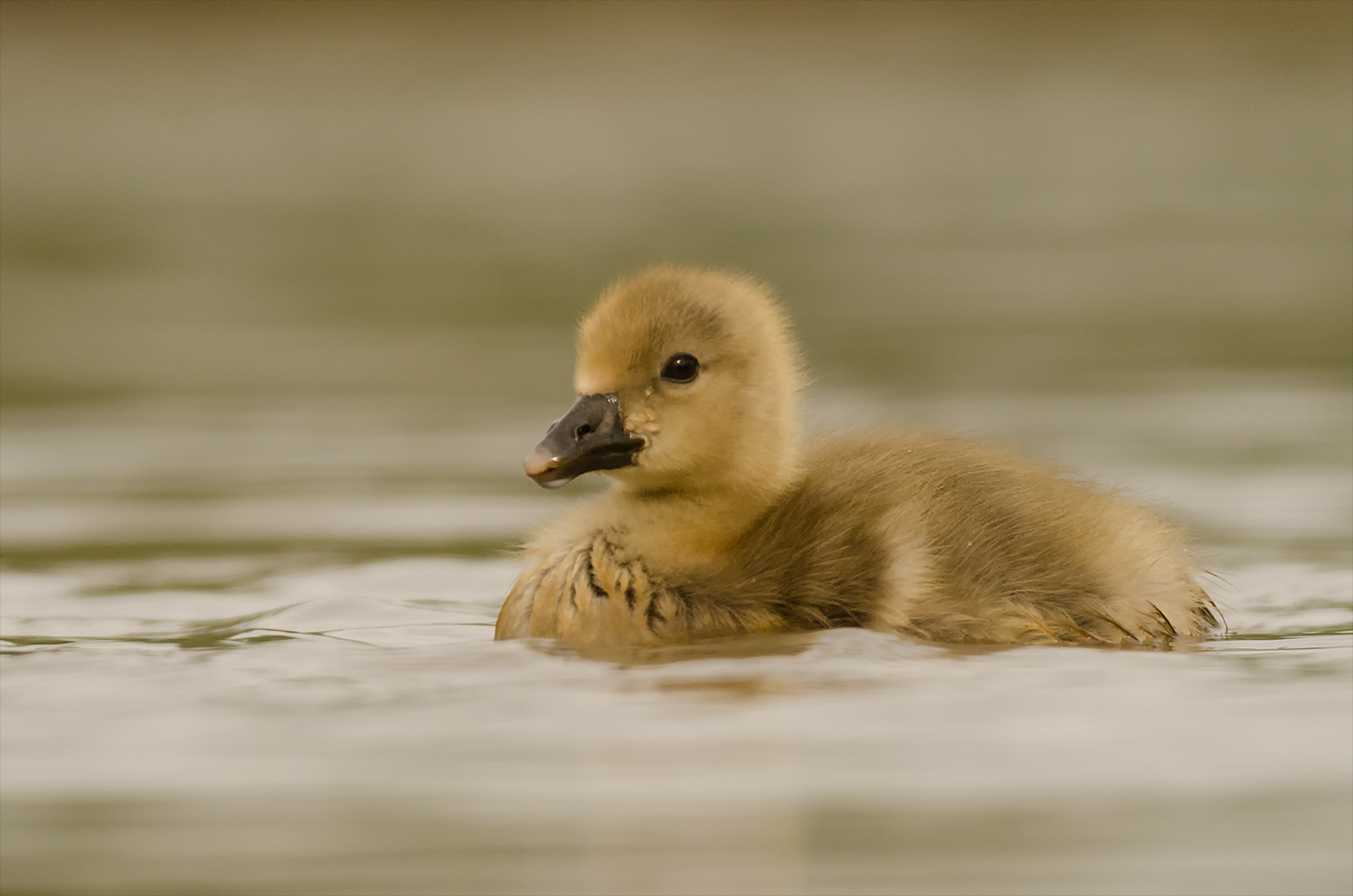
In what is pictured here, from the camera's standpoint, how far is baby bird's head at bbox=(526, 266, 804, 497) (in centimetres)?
613

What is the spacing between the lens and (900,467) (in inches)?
245

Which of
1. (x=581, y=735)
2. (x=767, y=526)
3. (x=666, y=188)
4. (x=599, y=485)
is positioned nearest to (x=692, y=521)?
(x=767, y=526)

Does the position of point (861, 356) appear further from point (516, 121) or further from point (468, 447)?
point (516, 121)

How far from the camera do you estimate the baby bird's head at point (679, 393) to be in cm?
613

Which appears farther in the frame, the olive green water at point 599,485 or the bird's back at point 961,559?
the bird's back at point 961,559

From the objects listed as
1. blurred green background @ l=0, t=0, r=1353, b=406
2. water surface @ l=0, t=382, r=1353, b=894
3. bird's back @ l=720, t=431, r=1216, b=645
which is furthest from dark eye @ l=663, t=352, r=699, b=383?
blurred green background @ l=0, t=0, r=1353, b=406

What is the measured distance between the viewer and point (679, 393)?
6172 mm

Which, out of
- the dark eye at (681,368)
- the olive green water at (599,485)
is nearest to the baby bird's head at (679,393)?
the dark eye at (681,368)

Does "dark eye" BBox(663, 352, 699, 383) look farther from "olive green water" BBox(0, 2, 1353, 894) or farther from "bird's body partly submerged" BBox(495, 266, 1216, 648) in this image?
"olive green water" BBox(0, 2, 1353, 894)

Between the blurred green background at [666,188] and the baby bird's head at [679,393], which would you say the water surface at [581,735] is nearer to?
the baby bird's head at [679,393]

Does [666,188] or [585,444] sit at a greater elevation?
[666,188]

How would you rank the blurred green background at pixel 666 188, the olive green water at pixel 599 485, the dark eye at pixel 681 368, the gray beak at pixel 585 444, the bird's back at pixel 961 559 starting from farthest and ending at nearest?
the blurred green background at pixel 666 188
the dark eye at pixel 681 368
the gray beak at pixel 585 444
the bird's back at pixel 961 559
the olive green water at pixel 599 485

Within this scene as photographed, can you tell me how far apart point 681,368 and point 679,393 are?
9 centimetres

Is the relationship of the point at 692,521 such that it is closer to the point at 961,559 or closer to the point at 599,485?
the point at 961,559
